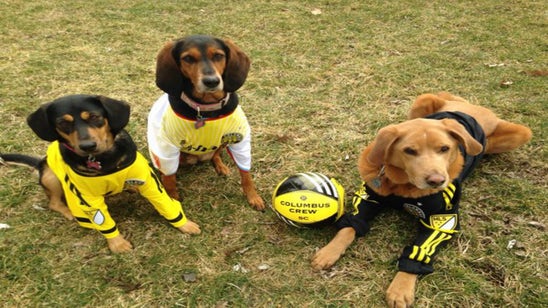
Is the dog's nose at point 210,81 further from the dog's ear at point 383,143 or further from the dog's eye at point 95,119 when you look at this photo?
the dog's ear at point 383,143

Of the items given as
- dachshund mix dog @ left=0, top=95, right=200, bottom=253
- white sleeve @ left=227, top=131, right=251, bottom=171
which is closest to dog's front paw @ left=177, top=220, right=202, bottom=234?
dachshund mix dog @ left=0, top=95, right=200, bottom=253

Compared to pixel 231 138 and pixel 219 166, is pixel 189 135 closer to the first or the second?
pixel 231 138

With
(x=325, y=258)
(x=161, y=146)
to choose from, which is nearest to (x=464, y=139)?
(x=325, y=258)

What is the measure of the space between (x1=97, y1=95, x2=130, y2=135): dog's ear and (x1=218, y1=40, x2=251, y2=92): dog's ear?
835 mm

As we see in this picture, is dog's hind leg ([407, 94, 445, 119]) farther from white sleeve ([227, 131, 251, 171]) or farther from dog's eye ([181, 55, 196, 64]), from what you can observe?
dog's eye ([181, 55, 196, 64])

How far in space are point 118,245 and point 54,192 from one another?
0.84 metres

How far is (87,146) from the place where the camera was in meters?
2.88

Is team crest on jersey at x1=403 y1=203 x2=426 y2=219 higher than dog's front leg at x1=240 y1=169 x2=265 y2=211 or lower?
higher

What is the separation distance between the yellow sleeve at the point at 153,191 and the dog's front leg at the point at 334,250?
1.26 meters

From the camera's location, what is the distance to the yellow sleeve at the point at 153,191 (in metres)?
3.30

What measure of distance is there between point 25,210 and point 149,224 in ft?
4.08

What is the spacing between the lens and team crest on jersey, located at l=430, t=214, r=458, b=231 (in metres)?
3.26

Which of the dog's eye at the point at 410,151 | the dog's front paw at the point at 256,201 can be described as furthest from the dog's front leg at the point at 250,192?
the dog's eye at the point at 410,151

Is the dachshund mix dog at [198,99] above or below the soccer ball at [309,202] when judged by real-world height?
above
